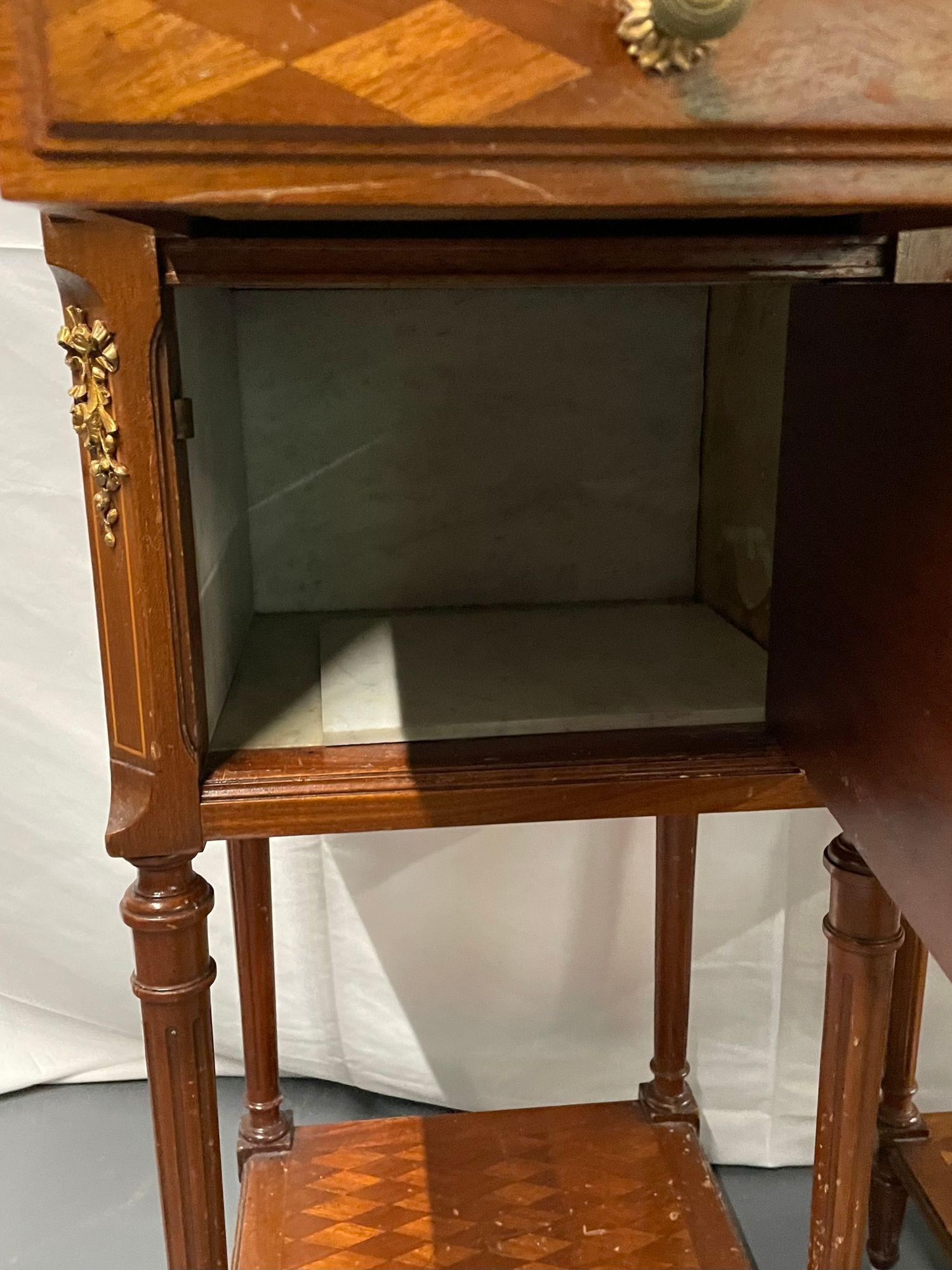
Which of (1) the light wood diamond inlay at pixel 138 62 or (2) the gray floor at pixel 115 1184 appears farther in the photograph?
(2) the gray floor at pixel 115 1184

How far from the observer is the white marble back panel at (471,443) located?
0.90m

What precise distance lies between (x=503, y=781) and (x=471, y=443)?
39cm

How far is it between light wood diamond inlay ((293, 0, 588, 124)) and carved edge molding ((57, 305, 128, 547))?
0.18m

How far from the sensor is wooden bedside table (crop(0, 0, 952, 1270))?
392mm

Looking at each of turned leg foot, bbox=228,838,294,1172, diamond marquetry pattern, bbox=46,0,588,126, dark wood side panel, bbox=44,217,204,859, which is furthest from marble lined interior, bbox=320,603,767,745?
diamond marquetry pattern, bbox=46,0,588,126

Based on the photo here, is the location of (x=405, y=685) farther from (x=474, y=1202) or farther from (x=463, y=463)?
(x=474, y=1202)

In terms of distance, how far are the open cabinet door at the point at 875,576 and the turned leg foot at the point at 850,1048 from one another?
0.27 ft

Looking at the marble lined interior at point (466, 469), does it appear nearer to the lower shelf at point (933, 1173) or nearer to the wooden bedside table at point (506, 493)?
the wooden bedside table at point (506, 493)

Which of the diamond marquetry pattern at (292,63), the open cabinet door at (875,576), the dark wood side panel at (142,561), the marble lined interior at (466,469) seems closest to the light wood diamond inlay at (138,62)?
the diamond marquetry pattern at (292,63)

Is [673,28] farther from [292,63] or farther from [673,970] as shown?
[673,970]

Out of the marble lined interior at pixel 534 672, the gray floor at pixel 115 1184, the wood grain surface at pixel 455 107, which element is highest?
the wood grain surface at pixel 455 107

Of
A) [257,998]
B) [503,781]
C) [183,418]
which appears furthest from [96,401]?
[257,998]

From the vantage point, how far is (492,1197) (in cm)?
96

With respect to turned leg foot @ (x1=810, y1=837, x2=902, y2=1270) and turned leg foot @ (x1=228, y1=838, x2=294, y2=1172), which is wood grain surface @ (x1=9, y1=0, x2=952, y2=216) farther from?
turned leg foot @ (x1=228, y1=838, x2=294, y2=1172)
